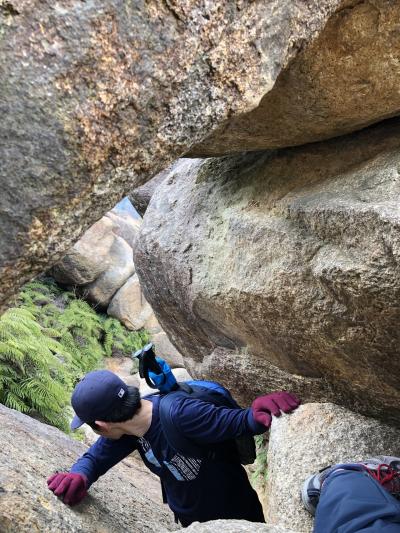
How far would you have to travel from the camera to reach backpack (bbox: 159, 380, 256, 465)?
13.0 ft

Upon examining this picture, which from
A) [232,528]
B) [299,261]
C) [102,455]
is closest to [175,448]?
[102,455]

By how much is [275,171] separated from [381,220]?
1525mm

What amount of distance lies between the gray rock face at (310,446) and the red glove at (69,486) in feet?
5.15

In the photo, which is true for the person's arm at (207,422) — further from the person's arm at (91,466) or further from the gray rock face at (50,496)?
the gray rock face at (50,496)

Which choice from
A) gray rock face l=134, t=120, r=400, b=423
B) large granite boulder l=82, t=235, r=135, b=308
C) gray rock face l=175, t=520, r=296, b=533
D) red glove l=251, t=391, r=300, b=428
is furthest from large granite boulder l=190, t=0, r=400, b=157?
large granite boulder l=82, t=235, r=135, b=308

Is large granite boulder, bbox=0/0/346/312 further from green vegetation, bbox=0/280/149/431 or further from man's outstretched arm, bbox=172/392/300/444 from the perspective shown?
green vegetation, bbox=0/280/149/431

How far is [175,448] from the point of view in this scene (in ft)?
13.1

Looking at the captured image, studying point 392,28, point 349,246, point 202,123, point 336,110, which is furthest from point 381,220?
point 202,123

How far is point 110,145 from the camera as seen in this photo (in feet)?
8.14

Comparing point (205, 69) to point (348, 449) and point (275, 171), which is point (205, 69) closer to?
point (275, 171)

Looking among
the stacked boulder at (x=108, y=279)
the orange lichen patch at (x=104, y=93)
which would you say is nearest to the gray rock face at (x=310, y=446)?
the orange lichen patch at (x=104, y=93)

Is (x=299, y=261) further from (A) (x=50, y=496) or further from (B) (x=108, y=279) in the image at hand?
(B) (x=108, y=279)

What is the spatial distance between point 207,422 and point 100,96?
8.09 ft

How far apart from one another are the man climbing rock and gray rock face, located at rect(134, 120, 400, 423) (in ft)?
2.91
